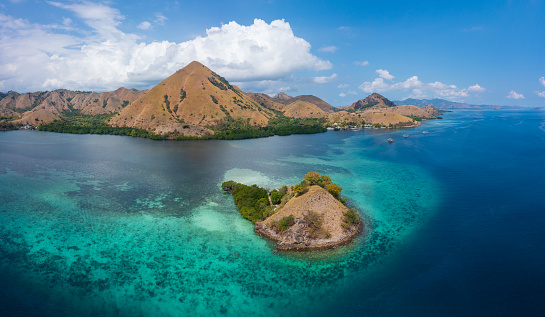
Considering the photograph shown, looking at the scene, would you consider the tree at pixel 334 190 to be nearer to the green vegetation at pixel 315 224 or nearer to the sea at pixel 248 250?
the sea at pixel 248 250

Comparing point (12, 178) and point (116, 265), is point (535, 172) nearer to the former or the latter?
point (116, 265)

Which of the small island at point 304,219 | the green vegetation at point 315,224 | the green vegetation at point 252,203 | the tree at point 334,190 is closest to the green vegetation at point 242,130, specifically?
the green vegetation at point 252,203

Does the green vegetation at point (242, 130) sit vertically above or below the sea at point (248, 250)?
above

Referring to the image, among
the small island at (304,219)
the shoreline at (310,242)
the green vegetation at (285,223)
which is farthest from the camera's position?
the green vegetation at (285,223)

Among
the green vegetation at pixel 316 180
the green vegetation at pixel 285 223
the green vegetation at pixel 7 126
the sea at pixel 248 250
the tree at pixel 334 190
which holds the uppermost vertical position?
the green vegetation at pixel 7 126

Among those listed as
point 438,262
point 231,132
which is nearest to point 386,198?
point 438,262

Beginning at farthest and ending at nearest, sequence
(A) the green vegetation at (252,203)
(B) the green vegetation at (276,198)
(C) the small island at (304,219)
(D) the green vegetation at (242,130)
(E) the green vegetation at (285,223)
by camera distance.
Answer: (D) the green vegetation at (242,130) < (B) the green vegetation at (276,198) < (A) the green vegetation at (252,203) < (E) the green vegetation at (285,223) < (C) the small island at (304,219)

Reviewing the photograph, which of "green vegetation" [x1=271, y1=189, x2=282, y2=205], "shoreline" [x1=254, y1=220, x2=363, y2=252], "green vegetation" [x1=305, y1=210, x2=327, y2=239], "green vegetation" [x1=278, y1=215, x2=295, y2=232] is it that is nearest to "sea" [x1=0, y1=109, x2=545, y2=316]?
"shoreline" [x1=254, y1=220, x2=363, y2=252]
